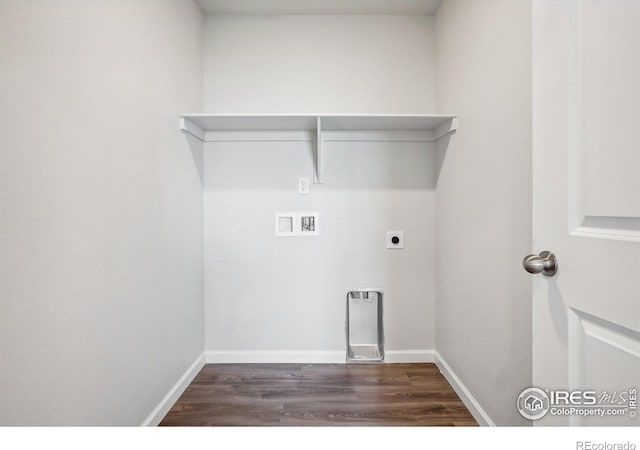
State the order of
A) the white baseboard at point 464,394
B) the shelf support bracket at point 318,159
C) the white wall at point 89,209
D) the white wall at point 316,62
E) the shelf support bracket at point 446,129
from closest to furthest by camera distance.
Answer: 1. the white wall at point 89,209
2. the white baseboard at point 464,394
3. the shelf support bracket at point 446,129
4. the shelf support bracket at point 318,159
5. the white wall at point 316,62

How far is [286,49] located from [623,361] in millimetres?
2337

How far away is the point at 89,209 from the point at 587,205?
1.41m

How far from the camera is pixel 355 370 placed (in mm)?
2217

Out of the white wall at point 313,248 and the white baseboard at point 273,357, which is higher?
the white wall at point 313,248

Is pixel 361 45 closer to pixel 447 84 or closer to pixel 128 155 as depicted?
pixel 447 84

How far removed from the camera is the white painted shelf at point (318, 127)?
2.00m

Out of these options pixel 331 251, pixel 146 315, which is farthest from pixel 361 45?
pixel 146 315

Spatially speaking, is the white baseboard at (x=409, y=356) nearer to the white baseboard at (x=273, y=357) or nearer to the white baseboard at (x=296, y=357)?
the white baseboard at (x=296, y=357)

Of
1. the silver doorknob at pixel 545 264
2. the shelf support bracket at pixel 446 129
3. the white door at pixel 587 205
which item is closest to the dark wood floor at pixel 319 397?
the white door at pixel 587 205

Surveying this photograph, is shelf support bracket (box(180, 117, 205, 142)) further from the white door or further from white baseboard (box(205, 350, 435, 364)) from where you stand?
the white door

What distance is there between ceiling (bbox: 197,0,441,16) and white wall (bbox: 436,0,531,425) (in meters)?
0.17

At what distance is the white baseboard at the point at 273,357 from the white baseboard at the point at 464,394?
641mm

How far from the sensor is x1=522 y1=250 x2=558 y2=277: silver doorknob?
778 millimetres

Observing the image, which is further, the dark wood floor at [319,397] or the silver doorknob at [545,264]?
the dark wood floor at [319,397]
